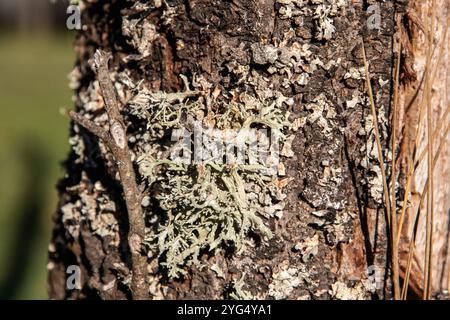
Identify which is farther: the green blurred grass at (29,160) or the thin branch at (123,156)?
the green blurred grass at (29,160)

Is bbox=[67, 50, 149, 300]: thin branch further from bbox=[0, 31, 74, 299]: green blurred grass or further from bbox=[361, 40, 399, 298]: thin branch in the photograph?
bbox=[0, 31, 74, 299]: green blurred grass

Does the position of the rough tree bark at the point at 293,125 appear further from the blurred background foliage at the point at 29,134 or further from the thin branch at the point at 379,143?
the blurred background foliage at the point at 29,134

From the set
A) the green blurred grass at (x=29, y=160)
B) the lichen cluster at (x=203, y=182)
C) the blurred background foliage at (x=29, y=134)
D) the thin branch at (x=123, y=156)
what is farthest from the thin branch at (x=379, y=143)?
the green blurred grass at (x=29, y=160)

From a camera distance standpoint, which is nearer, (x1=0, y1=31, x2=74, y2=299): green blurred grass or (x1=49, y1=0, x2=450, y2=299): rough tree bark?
(x1=49, y1=0, x2=450, y2=299): rough tree bark

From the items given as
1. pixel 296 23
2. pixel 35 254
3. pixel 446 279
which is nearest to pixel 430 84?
pixel 296 23

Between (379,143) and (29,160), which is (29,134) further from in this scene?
(379,143)

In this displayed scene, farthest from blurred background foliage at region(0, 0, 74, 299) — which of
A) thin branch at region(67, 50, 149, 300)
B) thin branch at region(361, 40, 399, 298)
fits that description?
thin branch at region(361, 40, 399, 298)
